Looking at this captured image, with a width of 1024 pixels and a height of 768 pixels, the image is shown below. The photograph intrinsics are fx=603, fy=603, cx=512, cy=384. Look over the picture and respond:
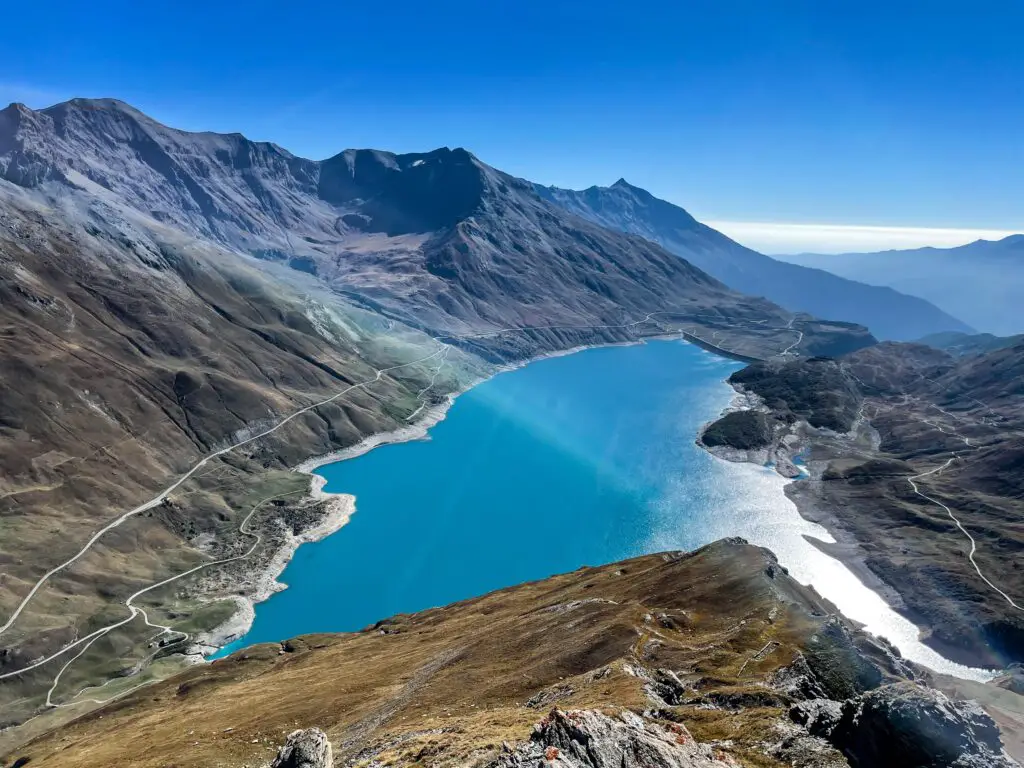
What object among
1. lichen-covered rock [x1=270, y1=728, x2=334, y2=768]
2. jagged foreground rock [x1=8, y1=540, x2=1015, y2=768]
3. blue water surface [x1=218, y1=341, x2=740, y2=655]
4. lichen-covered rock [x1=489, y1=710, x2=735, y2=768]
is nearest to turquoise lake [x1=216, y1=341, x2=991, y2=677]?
blue water surface [x1=218, y1=341, x2=740, y2=655]

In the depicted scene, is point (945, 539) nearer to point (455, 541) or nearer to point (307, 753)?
point (455, 541)

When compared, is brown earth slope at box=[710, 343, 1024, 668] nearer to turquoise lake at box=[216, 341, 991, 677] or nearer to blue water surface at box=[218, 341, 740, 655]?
turquoise lake at box=[216, 341, 991, 677]

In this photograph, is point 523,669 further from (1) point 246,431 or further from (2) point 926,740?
(1) point 246,431

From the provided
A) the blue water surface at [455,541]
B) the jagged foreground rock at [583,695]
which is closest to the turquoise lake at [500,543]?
the blue water surface at [455,541]

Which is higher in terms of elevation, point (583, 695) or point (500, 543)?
point (583, 695)

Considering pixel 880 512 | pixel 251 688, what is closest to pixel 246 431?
pixel 251 688

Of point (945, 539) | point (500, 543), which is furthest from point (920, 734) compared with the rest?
point (945, 539)
